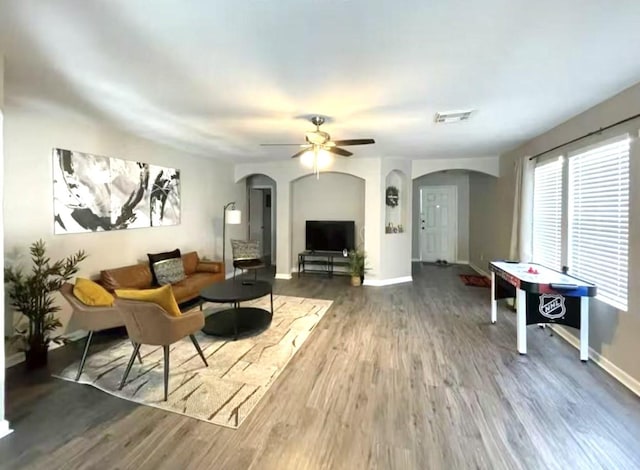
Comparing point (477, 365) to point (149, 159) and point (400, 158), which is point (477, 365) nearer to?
A: point (400, 158)

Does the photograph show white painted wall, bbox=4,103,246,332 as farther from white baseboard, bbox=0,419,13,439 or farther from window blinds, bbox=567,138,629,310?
window blinds, bbox=567,138,629,310

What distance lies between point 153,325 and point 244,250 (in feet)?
12.4

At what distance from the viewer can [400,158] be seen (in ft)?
19.9

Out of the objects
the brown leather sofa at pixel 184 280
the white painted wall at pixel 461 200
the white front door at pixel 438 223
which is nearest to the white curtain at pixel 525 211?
the white painted wall at pixel 461 200

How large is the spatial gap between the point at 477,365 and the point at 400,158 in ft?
13.7

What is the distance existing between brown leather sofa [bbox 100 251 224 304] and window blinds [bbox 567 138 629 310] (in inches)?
181

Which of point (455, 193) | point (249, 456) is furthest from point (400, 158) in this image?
point (249, 456)

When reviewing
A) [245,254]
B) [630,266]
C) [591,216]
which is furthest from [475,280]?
[245,254]

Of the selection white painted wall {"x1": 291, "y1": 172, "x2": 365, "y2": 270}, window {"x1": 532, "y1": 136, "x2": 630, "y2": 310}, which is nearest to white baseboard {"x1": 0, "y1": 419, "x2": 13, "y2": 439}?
window {"x1": 532, "y1": 136, "x2": 630, "y2": 310}

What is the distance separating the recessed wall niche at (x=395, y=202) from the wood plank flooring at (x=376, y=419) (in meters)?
3.33

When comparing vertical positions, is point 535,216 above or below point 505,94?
below

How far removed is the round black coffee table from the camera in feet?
11.5

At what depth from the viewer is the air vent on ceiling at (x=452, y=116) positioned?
10.7 ft

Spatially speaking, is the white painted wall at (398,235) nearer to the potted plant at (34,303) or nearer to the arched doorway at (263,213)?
the arched doorway at (263,213)
